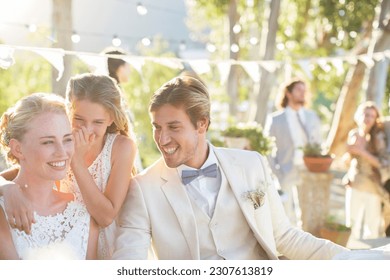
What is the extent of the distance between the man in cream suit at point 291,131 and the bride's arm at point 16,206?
2.84 meters

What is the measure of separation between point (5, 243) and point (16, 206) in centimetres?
13

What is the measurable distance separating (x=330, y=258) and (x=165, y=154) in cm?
68

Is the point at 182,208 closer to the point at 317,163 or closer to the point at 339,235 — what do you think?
the point at 339,235

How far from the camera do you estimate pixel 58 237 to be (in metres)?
1.91

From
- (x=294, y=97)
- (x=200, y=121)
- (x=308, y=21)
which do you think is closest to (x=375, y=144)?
(x=294, y=97)

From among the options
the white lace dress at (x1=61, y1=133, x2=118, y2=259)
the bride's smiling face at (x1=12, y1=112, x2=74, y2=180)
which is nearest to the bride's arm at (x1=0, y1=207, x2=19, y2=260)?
the bride's smiling face at (x1=12, y1=112, x2=74, y2=180)

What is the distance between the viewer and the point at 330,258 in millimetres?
2037

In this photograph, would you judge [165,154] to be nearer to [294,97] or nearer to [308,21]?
[294,97]

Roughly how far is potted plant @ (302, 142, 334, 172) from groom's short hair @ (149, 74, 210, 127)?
243cm

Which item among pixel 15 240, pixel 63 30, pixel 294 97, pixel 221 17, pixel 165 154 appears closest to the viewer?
pixel 15 240

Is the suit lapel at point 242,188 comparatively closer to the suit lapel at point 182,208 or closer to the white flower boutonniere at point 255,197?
the white flower boutonniere at point 255,197

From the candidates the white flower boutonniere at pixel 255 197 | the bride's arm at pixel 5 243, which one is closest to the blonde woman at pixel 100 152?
the bride's arm at pixel 5 243

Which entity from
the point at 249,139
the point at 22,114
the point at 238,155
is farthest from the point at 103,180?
the point at 249,139
